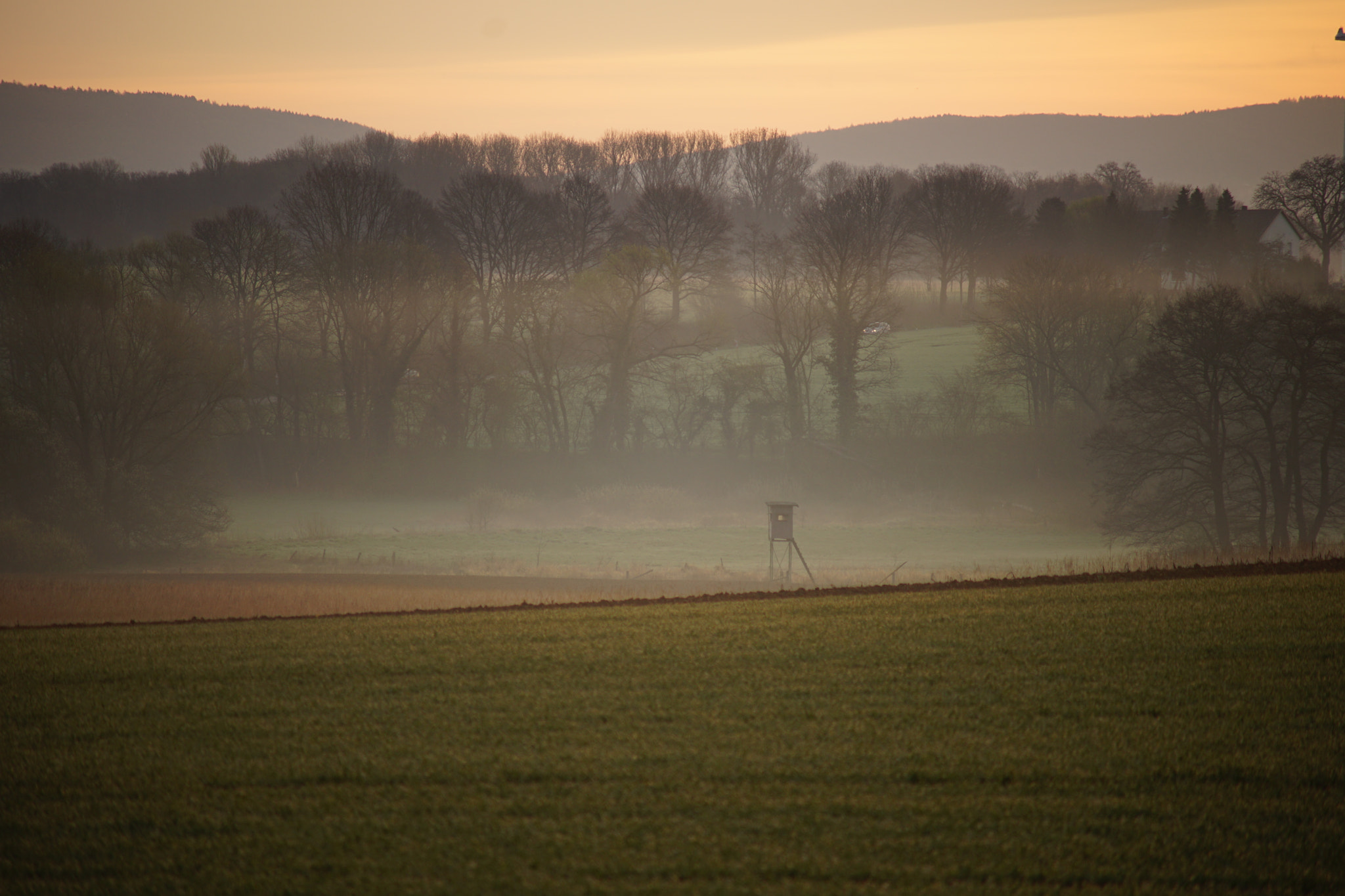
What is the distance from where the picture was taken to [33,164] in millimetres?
60344

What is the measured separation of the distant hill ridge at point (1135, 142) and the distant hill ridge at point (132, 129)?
182 ft

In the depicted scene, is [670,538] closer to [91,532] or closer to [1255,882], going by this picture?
[91,532]

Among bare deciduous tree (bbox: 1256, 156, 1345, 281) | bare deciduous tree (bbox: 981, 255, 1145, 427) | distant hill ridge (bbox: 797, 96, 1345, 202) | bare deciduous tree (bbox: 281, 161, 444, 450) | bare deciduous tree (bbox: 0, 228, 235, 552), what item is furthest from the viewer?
distant hill ridge (bbox: 797, 96, 1345, 202)

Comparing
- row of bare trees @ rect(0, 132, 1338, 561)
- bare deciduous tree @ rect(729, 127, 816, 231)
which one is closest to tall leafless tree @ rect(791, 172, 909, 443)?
row of bare trees @ rect(0, 132, 1338, 561)

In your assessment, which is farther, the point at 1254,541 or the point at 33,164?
the point at 33,164

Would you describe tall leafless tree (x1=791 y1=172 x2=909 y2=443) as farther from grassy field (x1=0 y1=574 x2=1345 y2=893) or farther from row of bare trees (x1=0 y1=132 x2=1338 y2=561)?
grassy field (x1=0 y1=574 x2=1345 y2=893)

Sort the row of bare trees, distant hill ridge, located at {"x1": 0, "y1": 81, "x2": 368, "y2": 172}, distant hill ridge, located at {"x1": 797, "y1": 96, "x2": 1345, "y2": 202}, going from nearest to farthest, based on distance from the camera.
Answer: the row of bare trees, distant hill ridge, located at {"x1": 0, "y1": 81, "x2": 368, "y2": 172}, distant hill ridge, located at {"x1": 797, "y1": 96, "x2": 1345, "y2": 202}

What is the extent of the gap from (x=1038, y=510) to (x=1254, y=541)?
1019cm

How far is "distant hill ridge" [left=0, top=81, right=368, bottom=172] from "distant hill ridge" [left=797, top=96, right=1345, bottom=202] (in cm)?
5556

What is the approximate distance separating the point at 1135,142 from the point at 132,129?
330ft

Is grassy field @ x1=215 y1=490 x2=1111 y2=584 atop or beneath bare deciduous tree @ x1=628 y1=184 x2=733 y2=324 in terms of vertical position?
beneath

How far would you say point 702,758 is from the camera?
7582mm

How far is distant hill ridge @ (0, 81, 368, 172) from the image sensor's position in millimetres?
62781

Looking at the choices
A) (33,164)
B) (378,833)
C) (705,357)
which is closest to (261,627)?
(378,833)
